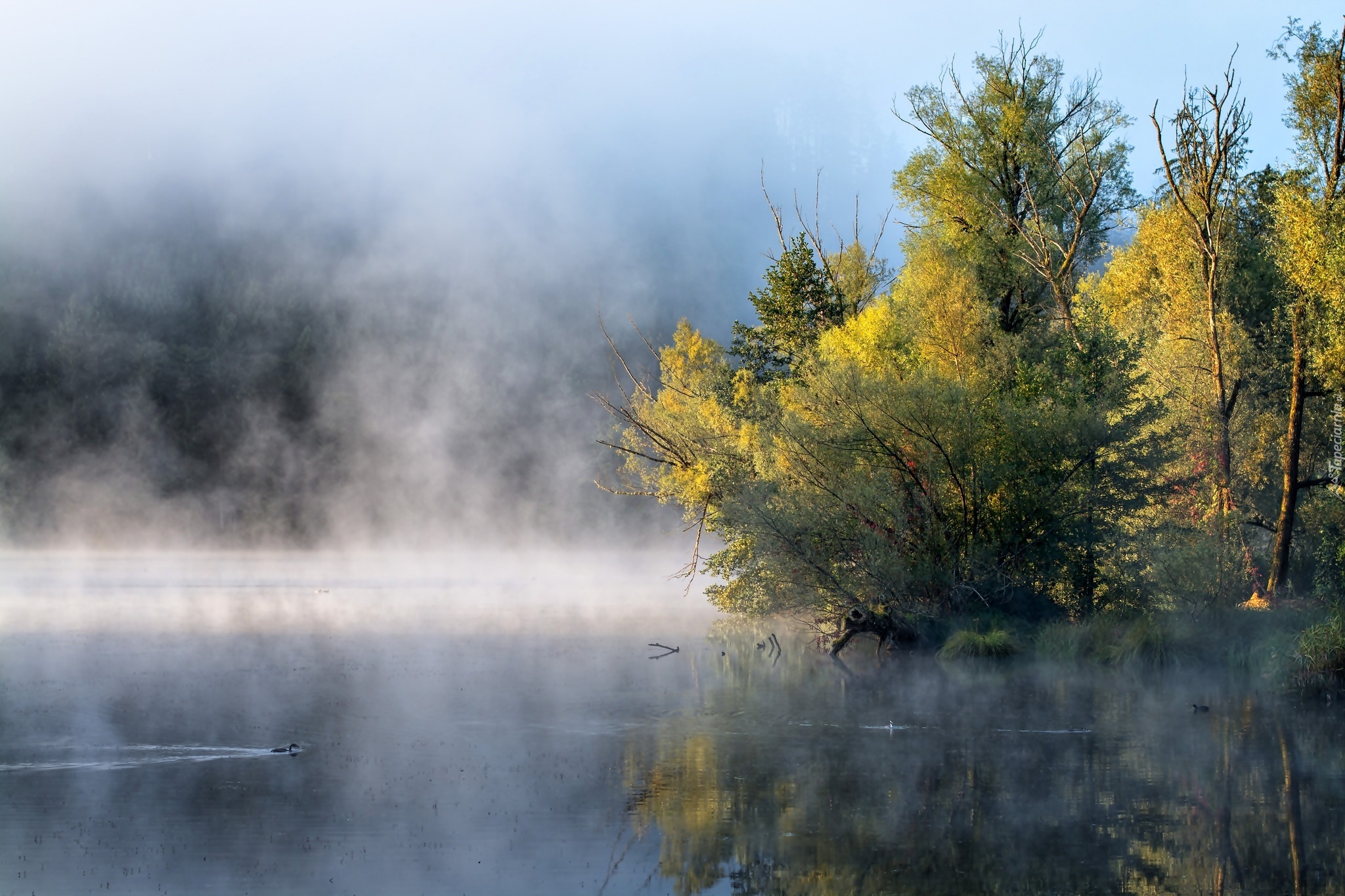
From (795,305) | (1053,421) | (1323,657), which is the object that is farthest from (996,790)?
(795,305)

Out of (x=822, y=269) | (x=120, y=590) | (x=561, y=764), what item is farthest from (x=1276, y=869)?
(x=120, y=590)

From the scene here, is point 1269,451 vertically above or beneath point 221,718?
above

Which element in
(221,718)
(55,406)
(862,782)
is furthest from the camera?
(55,406)

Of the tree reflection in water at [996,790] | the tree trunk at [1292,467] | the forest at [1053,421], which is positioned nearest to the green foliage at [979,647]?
Result: the forest at [1053,421]

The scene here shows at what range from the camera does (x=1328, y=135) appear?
2512 cm

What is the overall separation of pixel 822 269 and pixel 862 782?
79.7 ft

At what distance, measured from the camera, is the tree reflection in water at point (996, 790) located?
9.92m

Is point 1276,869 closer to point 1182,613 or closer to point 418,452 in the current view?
point 1182,613

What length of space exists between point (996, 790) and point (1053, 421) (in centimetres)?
1354

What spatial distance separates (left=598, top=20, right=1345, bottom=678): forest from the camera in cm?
2402

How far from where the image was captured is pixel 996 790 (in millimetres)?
12820

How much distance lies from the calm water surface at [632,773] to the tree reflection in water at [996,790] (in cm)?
5

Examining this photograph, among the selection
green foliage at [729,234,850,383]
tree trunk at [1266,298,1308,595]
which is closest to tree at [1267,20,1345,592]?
tree trunk at [1266,298,1308,595]

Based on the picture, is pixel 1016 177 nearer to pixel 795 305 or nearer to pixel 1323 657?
pixel 795 305
